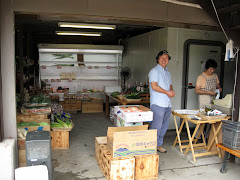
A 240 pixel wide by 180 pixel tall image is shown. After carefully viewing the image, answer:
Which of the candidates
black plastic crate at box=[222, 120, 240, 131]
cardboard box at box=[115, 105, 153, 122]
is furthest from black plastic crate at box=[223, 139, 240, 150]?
cardboard box at box=[115, 105, 153, 122]

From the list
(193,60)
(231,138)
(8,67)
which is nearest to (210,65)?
(193,60)

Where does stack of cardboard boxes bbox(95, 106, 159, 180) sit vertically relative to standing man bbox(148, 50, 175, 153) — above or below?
below

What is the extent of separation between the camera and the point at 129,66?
916 centimetres

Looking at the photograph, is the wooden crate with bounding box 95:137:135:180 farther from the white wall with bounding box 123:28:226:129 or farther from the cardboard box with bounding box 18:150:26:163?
the white wall with bounding box 123:28:226:129

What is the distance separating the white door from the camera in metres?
6.17

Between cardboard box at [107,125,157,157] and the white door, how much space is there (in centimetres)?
308

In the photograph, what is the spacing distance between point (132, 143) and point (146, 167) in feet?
1.53

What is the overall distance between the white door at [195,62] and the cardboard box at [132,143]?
3075 millimetres

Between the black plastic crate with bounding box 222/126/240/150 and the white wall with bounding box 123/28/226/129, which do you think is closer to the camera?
the black plastic crate with bounding box 222/126/240/150

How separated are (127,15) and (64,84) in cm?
584

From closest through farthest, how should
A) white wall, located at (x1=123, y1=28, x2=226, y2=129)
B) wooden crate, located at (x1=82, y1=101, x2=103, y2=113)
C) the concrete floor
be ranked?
1. the concrete floor
2. white wall, located at (x1=123, y1=28, x2=226, y2=129)
3. wooden crate, located at (x1=82, y1=101, x2=103, y2=113)

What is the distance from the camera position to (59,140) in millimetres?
4824

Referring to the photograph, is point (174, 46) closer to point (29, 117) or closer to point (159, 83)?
point (159, 83)

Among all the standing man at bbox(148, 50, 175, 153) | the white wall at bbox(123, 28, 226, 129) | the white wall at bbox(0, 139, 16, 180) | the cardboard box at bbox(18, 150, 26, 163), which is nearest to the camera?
the white wall at bbox(0, 139, 16, 180)
